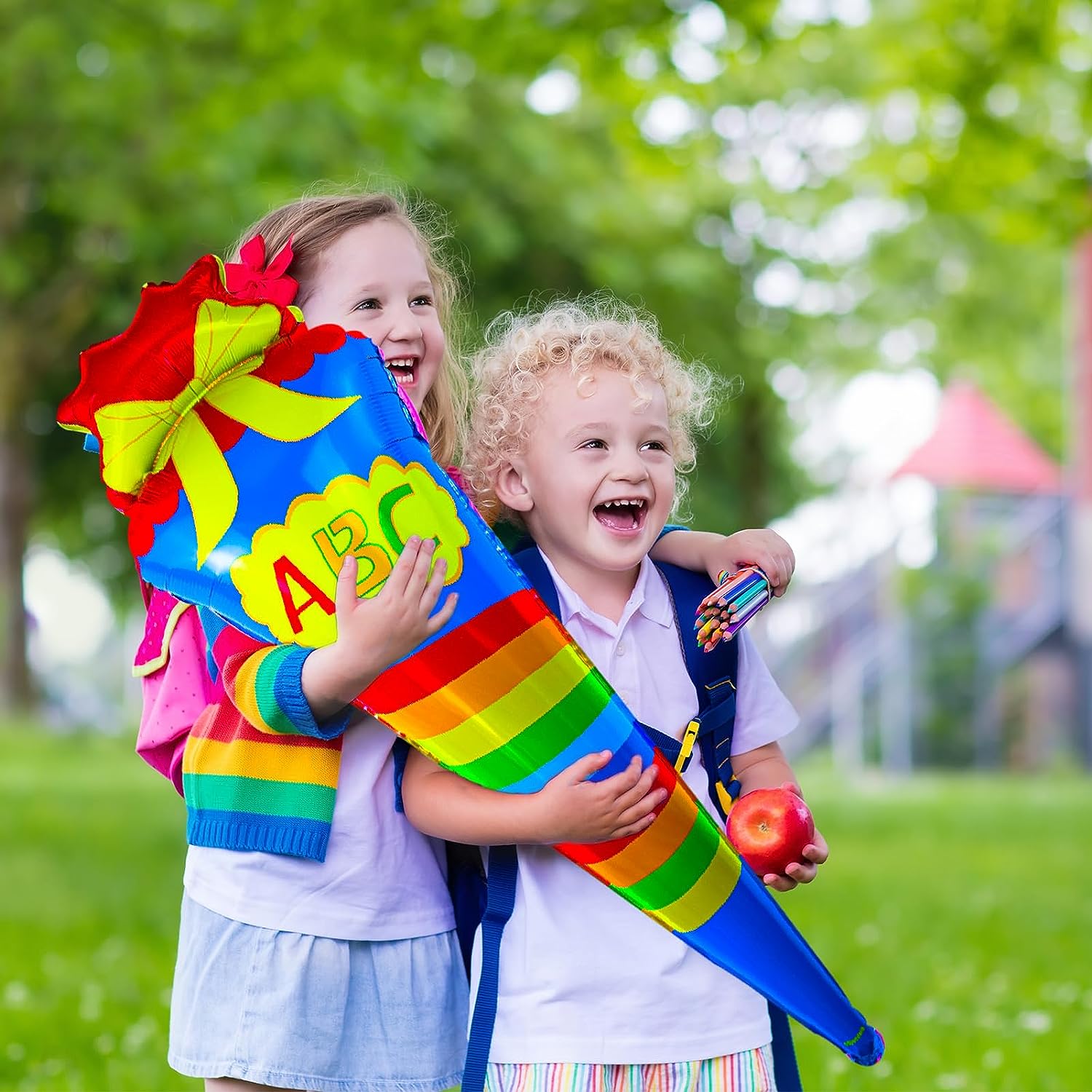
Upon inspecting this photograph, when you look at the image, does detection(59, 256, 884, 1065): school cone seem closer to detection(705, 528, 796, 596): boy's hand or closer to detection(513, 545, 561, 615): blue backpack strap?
detection(513, 545, 561, 615): blue backpack strap

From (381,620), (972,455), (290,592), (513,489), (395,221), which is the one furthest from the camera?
(972,455)

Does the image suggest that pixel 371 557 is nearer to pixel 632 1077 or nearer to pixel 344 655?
pixel 344 655

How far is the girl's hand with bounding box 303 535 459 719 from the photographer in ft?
6.52

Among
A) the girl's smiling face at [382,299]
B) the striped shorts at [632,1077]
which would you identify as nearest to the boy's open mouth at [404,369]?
the girl's smiling face at [382,299]

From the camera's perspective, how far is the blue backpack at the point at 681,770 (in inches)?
86.0

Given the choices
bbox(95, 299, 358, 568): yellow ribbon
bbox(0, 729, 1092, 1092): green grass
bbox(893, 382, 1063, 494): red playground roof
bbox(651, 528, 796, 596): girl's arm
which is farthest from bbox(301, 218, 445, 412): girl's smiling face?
bbox(893, 382, 1063, 494): red playground roof

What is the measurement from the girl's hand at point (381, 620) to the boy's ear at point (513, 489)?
0.32m

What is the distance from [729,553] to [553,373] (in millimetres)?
395

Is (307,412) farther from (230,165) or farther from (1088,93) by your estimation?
(230,165)

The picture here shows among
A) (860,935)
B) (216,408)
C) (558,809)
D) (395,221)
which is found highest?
(395,221)

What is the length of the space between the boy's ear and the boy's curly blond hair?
12mm

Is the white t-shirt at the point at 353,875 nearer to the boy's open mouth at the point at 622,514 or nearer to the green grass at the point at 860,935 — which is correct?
the boy's open mouth at the point at 622,514

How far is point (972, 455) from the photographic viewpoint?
20.5 metres

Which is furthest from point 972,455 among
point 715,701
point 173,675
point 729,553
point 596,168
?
point 173,675
